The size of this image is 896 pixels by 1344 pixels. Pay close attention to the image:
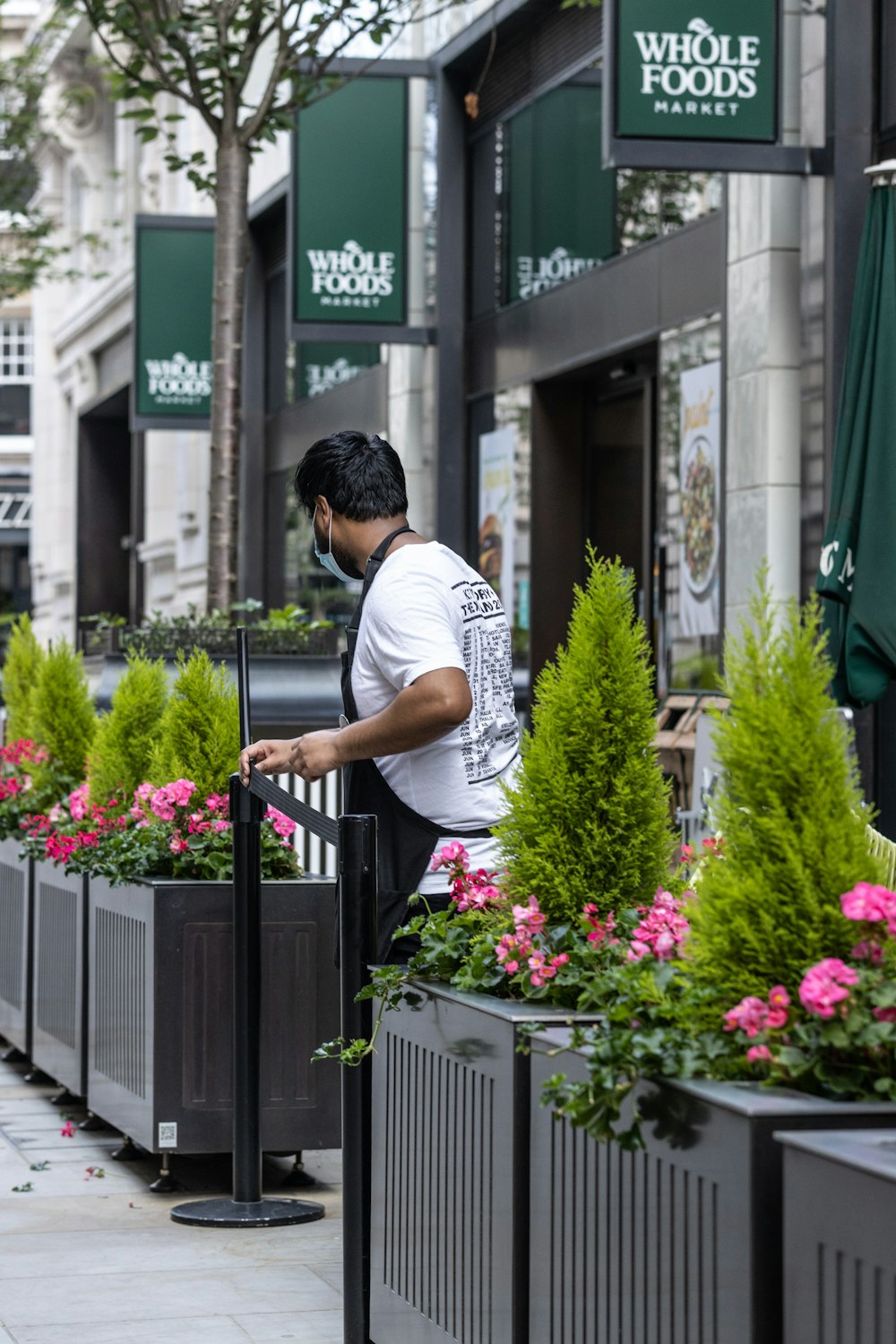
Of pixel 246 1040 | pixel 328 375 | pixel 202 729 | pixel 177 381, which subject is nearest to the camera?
pixel 246 1040

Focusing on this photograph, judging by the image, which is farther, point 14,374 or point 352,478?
point 14,374

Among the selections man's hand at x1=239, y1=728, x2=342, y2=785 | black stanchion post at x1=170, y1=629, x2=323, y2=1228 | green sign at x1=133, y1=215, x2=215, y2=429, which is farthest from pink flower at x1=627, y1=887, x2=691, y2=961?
green sign at x1=133, y1=215, x2=215, y2=429

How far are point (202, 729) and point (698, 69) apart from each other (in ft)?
14.7

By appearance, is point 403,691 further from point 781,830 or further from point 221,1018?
point 221,1018

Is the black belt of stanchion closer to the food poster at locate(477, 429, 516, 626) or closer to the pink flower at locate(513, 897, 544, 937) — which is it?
the pink flower at locate(513, 897, 544, 937)

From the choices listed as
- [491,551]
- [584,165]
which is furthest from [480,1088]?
[491,551]

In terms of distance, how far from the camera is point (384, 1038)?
4.51 meters

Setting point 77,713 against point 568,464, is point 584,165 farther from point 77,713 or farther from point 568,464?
point 77,713

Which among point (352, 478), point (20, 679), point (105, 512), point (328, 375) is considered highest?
point (328, 375)

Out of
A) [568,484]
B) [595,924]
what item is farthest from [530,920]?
[568,484]

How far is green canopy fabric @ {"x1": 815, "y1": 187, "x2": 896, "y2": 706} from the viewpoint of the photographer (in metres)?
7.73

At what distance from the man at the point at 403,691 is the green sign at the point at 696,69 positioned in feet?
17.0

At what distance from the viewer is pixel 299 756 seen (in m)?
4.61

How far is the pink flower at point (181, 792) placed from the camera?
22.3 ft
